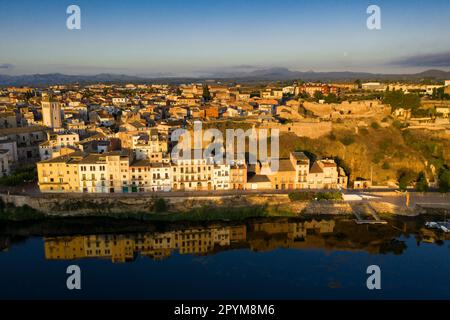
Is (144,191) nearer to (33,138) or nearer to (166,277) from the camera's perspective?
(166,277)

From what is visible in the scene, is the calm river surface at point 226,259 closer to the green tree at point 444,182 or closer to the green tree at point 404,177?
the green tree at point 404,177

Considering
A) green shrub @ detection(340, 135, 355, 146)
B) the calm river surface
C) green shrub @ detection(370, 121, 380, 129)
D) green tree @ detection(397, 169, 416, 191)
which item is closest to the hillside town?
green shrub @ detection(370, 121, 380, 129)

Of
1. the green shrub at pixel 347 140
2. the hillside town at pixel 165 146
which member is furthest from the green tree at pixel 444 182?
the green shrub at pixel 347 140

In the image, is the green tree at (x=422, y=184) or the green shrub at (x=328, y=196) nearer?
the green shrub at (x=328, y=196)

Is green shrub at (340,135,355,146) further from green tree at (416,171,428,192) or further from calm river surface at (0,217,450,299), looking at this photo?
calm river surface at (0,217,450,299)

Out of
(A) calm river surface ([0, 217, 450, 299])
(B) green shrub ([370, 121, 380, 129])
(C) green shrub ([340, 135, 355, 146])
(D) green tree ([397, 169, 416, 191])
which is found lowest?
(A) calm river surface ([0, 217, 450, 299])

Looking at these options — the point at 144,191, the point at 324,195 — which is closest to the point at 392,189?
the point at 324,195
